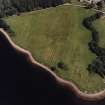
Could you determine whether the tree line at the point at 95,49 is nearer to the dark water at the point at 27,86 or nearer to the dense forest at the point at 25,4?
the dark water at the point at 27,86

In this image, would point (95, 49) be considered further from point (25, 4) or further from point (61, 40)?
point (25, 4)

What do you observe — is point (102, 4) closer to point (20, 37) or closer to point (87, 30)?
point (87, 30)

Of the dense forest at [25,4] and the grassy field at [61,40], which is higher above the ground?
the dense forest at [25,4]

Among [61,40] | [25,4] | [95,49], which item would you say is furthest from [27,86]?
[25,4]

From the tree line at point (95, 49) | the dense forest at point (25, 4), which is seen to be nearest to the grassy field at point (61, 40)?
the tree line at point (95, 49)

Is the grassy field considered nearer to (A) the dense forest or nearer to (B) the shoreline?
(B) the shoreline

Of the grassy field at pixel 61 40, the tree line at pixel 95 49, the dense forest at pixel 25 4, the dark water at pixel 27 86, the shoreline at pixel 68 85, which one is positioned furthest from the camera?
the dense forest at pixel 25 4

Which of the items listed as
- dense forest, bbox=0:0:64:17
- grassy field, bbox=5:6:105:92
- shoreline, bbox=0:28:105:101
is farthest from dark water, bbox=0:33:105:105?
dense forest, bbox=0:0:64:17
